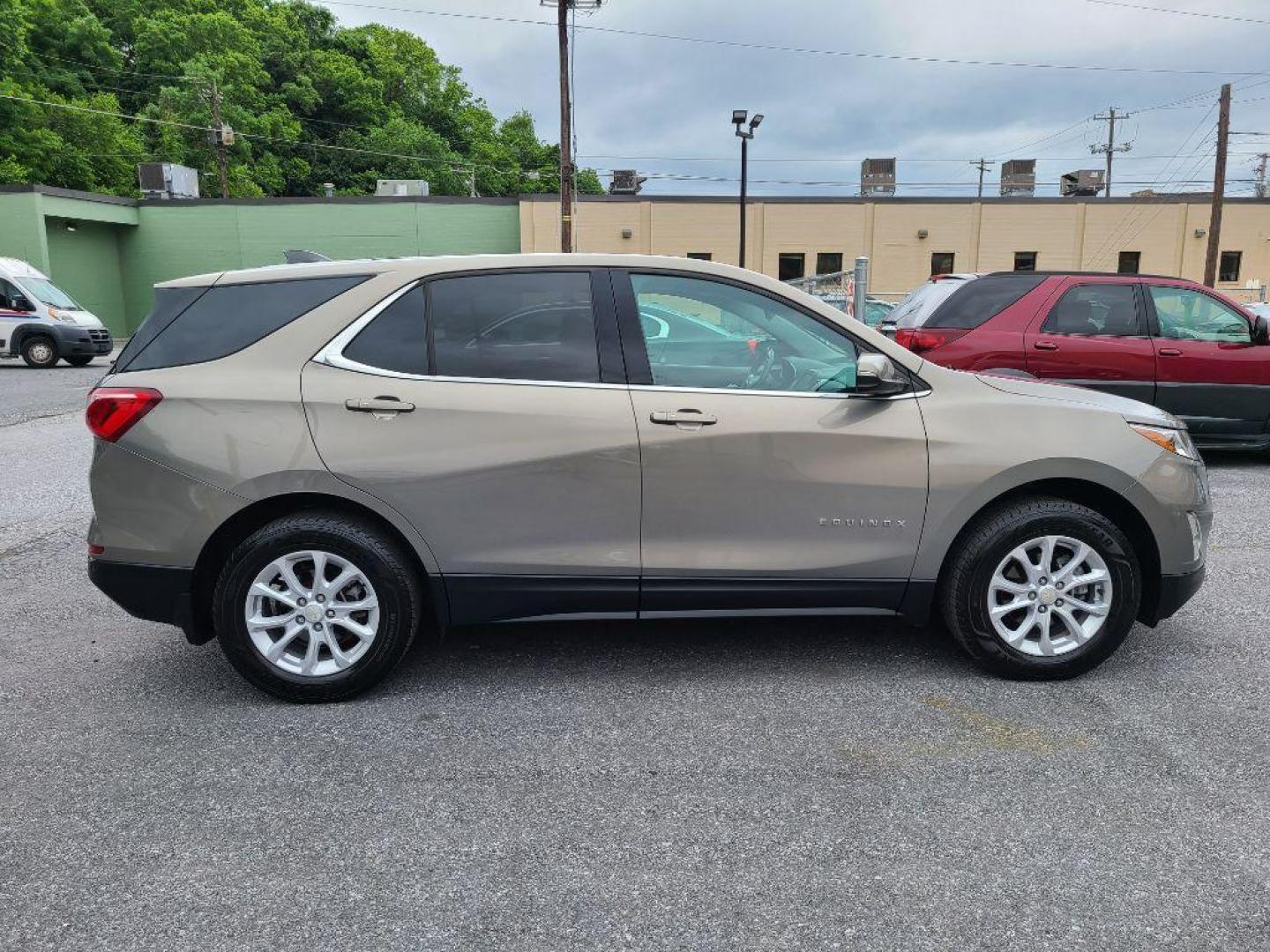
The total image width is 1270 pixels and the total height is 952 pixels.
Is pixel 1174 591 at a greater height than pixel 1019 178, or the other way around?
pixel 1019 178

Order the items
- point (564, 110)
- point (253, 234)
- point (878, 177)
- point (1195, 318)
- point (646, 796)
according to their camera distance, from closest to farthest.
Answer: point (646, 796)
point (1195, 318)
point (564, 110)
point (253, 234)
point (878, 177)

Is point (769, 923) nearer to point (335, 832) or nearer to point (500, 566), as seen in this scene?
Result: point (335, 832)

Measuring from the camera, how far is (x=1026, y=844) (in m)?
2.62

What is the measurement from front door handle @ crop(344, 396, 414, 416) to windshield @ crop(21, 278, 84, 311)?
20866 mm

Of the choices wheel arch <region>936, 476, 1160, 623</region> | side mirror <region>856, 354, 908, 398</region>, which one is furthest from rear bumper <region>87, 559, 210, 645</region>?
wheel arch <region>936, 476, 1160, 623</region>

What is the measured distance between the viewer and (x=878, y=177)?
37156 mm

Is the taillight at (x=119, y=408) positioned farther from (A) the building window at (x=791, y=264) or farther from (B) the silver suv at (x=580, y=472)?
(A) the building window at (x=791, y=264)

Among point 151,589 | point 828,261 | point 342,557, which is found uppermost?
point 828,261

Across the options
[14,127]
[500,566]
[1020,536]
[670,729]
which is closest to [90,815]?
[500,566]

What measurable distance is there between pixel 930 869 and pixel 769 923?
520 millimetres

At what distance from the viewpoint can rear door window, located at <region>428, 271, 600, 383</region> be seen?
→ 357 cm

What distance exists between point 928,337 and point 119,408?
6582 mm

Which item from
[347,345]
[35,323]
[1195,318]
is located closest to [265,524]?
[347,345]

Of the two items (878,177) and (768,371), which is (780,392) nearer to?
(768,371)
